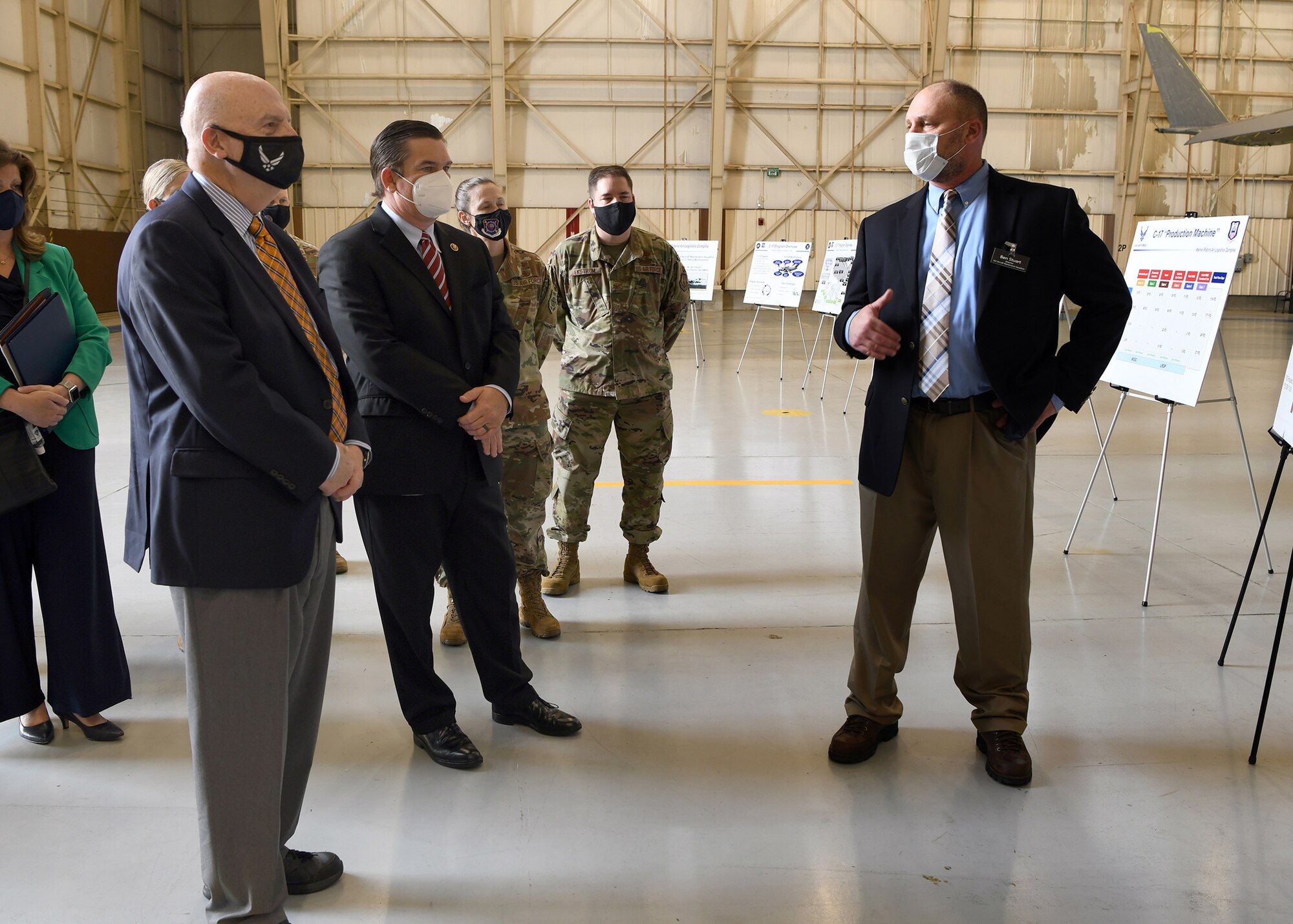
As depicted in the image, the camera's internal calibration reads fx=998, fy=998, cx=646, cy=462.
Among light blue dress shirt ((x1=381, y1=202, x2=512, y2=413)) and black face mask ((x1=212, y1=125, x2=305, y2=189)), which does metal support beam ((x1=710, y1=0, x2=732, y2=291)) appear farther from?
black face mask ((x1=212, y1=125, x2=305, y2=189))

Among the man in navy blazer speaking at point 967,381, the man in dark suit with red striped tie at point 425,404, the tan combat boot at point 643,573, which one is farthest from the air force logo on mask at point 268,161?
the tan combat boot at point 643,573

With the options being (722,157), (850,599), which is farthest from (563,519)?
(722,157)

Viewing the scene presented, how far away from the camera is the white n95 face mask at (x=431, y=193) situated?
8.55 ft

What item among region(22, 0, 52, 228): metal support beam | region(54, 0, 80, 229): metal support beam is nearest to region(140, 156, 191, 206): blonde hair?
region(22, 0, 52, 228): metal support beam

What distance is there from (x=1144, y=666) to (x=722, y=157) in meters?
17.5

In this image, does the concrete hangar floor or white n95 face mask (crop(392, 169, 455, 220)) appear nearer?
the concrete hangar floor

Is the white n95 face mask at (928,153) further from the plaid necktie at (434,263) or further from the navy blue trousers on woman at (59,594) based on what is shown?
the navy blue trousers on woman at (59,594)

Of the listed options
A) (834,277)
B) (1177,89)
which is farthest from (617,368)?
(1177,89)

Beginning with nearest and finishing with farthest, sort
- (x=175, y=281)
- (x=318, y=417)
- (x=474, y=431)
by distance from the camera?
1. (x=175, y=281)
2. (x=318, y=417)
3. (x=474, y=431)

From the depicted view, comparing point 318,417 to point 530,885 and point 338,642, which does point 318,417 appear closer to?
point 530,885

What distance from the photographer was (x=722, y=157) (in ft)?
64.2

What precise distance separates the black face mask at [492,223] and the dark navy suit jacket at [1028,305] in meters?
1.24

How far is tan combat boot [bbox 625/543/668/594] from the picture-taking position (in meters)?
4.23

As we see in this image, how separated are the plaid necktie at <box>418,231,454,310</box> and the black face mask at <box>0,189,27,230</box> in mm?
1076
